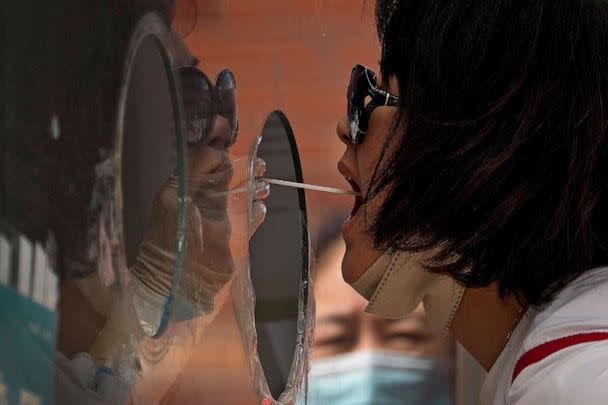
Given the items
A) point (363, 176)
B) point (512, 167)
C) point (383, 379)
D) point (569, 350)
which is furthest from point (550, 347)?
point (383, 379)

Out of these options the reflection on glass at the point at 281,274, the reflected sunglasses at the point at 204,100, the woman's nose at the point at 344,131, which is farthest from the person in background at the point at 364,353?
the reflected sunglasses at the point at 204,100

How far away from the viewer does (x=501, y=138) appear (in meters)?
0.76

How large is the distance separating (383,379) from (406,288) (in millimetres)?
511

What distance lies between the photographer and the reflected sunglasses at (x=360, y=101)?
0.92 meters

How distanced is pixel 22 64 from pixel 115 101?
0.10 metres

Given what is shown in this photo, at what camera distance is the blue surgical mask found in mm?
→ 1351

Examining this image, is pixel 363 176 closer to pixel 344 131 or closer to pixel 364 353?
pixel 344 131

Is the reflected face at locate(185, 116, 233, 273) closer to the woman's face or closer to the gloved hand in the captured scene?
the gloved hand

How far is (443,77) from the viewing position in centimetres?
76

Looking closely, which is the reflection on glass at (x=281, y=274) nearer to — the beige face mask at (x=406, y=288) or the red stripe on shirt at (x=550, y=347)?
the beige face mask at (x=406, y=288)

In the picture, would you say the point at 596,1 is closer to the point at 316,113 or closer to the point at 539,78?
the point at 539,78

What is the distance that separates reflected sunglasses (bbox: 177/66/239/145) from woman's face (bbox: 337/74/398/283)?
0.66 ft

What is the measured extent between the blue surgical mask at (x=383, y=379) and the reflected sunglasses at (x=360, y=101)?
0.48m

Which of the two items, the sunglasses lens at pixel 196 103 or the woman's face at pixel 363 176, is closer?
the sunglasses lens at pixel 196 103
